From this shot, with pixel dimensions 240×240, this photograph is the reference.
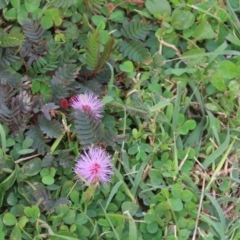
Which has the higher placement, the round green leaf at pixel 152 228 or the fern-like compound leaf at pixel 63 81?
the fern-like compound leaf at pixel 63 81

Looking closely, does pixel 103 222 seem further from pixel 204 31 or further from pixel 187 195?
pixel 204 31

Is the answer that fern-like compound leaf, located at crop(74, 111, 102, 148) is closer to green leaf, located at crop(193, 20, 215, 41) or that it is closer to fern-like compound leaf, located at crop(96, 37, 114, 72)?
fern-like compound leaf, located at crop(96, 37, 114, 72)

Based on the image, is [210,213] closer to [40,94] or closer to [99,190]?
[99,190]

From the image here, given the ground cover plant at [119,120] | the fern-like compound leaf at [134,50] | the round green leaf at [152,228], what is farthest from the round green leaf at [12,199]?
the fern-like compound leaf at [134,50]

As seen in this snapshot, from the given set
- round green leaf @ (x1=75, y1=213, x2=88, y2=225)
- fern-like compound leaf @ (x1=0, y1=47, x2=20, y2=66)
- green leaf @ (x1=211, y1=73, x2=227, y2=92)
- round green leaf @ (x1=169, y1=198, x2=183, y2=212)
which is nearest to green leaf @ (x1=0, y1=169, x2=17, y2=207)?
round green leaf @ (x1=75, y1=213, x2=88, y2=225)

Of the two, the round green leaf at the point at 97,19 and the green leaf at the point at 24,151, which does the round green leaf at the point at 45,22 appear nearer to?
the round green leaf at the point at 97,19

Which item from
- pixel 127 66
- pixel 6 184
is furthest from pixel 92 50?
pixel 6 184

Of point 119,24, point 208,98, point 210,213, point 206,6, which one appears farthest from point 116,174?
point 206,6
